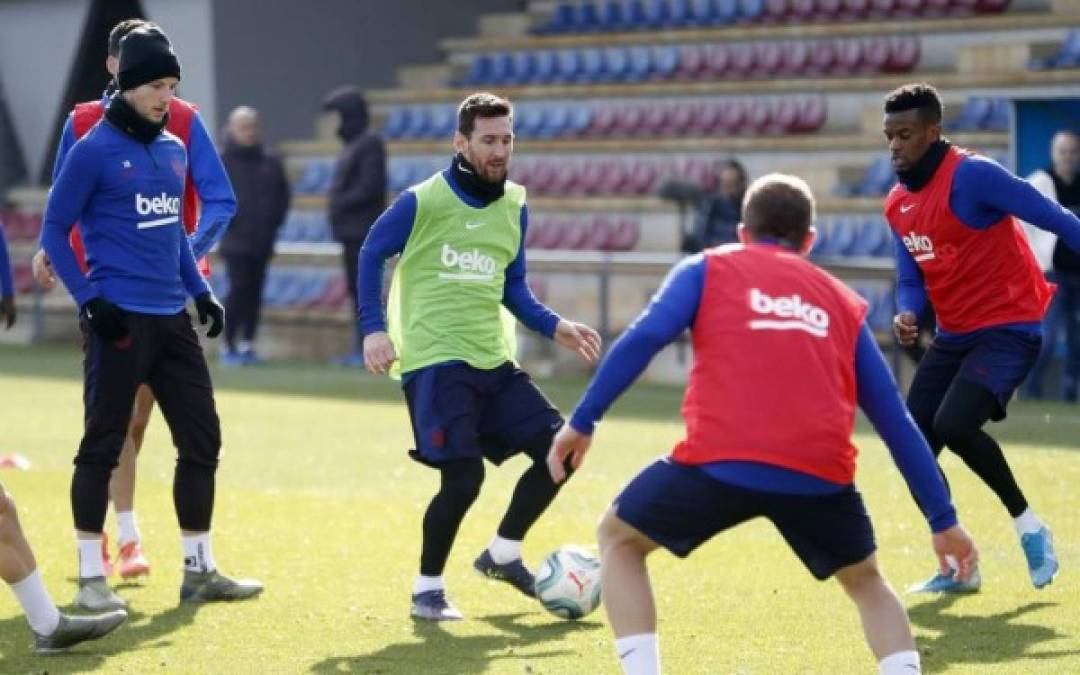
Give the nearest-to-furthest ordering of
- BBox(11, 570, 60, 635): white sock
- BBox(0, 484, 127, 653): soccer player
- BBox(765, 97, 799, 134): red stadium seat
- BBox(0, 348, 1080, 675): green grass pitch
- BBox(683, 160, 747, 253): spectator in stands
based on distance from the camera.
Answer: BBox(0, 484, 127, 653): soccer player
BBox(11, 570, 60, 635): white sock
BBox(0, 348, 1080, 675): green grass pitch
BBox(683, 160, 747, 253): spectator in stands
BBox(765, 97, 799, 134): red stadium seat

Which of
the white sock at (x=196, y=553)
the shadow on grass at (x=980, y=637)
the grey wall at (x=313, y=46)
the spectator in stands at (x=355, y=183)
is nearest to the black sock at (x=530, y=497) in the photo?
the white sock at (x=196, y=553)

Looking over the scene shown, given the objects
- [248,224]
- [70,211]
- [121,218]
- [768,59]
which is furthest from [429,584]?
[768,59]

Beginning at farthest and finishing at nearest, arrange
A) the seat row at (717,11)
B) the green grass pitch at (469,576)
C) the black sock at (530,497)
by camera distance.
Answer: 1. the seat row at (717,11)
2. the black sock at (530,497)
3. the green grass pitch at (469,576)

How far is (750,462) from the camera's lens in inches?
228

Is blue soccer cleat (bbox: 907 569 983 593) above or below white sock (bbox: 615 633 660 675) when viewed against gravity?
below

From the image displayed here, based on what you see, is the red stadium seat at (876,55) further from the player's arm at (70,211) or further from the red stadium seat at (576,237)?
the player's arm at (70,211)

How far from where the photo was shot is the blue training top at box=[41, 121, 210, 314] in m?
8.19

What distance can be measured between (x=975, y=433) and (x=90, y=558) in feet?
11.8

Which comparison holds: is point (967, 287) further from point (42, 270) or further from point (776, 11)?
point (776, 11)

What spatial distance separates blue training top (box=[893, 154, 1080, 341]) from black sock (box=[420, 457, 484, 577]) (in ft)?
7.20

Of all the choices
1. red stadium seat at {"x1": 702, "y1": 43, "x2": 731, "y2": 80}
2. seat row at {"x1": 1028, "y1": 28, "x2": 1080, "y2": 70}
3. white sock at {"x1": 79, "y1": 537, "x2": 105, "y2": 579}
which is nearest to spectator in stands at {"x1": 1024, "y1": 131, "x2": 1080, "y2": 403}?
seat row at {"x1": 1028, "y1": 28, "x2": 1080, "y2": 70}

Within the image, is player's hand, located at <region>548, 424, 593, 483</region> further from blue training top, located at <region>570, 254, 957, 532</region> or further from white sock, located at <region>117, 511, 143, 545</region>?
white sock, located at <region>117, 511, 143, 545</region>

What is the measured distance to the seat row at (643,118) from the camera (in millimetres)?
22031

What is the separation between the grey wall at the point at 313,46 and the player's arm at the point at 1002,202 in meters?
18.3
